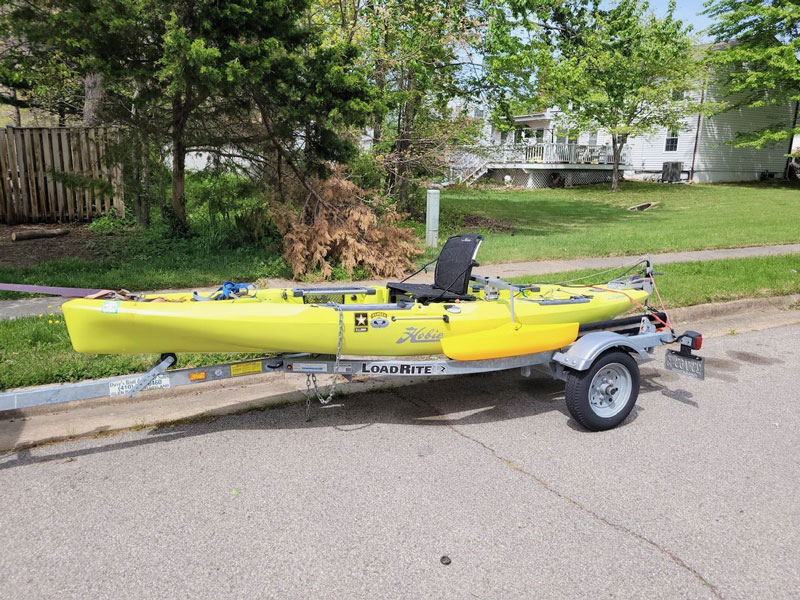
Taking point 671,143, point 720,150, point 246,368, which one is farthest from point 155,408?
point 720,150

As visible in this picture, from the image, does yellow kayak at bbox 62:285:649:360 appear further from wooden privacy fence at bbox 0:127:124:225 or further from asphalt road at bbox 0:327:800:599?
wooden privacy fence at bbox 0:127:124:225

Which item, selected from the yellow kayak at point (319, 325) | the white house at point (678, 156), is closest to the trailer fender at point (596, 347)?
the yellow kayak at point (319, 325)

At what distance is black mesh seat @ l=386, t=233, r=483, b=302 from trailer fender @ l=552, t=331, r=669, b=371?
1.01 m

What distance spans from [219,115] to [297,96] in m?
2.70

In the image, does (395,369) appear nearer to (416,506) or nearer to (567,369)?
(416,506)

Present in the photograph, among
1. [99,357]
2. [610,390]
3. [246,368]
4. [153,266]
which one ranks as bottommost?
[99,357]

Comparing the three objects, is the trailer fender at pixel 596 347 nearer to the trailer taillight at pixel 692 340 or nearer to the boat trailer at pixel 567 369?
the boat trailer at pixel 567 369

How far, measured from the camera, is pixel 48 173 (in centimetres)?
1221

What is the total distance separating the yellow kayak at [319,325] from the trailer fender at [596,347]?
124 millimetres

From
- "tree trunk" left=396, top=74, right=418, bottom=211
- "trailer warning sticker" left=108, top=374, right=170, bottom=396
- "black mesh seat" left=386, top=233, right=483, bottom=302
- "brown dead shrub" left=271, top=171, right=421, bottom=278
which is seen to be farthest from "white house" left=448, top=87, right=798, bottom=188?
"trailer warning sticker" left=108, top=374, right=170, bottom=396

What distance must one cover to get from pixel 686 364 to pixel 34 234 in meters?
11.1

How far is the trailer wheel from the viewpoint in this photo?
14.6 ft

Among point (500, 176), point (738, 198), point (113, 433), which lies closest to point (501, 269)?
point (113, 433)

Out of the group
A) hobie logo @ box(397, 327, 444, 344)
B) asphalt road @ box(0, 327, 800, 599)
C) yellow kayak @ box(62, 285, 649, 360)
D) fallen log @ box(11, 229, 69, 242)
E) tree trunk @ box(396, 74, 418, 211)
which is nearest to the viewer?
asphalt road @ box(0, 327, 800, 599)
